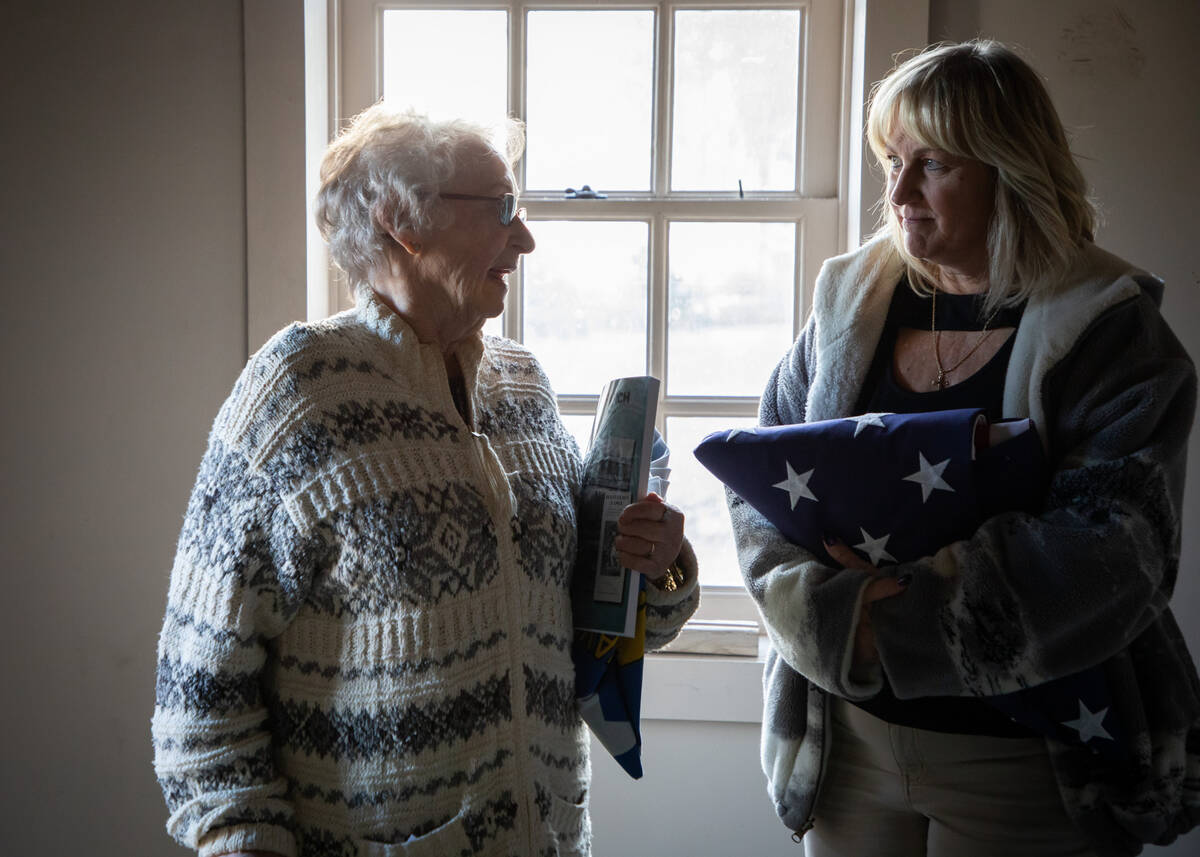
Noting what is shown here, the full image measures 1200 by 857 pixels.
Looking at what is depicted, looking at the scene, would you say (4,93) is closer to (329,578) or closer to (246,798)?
(329,578)

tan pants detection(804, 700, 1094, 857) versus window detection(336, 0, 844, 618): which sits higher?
window detection(336, 0, 844, 618)

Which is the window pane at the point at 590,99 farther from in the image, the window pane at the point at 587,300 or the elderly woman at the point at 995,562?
the elderly woman at the point at 995,562

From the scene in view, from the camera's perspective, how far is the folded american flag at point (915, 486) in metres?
1.19

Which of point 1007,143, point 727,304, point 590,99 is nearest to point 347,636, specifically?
point 1007,143

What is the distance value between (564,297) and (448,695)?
48.7 inches

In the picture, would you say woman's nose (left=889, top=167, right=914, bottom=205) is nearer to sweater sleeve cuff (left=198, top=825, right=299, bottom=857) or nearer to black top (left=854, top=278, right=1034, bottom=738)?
black top (left=854, top=278, right=1034, bottom=738)

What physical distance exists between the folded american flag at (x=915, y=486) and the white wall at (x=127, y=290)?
3.07 feet

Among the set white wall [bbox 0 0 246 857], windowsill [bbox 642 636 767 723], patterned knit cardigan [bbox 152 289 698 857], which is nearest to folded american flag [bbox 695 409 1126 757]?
patterned knit cardigan [bbox 152 289 698 857]

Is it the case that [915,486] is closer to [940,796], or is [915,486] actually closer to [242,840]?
[940,796]

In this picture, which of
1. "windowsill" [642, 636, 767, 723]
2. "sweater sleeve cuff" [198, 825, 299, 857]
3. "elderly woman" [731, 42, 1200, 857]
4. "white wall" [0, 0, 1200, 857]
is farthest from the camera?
"windowsill" [642, 636, 767, 723]

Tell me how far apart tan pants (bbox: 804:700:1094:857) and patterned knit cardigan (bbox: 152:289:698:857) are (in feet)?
1.42

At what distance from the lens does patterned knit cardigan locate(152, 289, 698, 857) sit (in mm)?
1097

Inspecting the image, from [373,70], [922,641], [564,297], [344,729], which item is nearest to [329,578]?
[344,729]

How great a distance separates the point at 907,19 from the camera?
1877 mm
